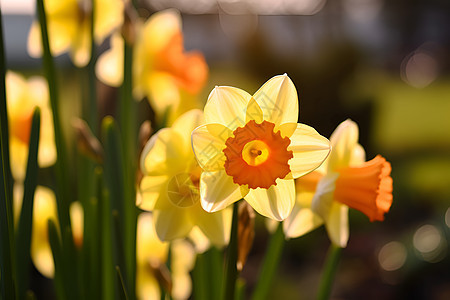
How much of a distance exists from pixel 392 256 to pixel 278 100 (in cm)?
208

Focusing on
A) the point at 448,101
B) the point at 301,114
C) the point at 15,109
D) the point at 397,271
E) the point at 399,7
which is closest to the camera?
the point at 15,109

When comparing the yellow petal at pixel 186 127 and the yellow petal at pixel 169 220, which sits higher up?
the yellow petal at pixel 186 127

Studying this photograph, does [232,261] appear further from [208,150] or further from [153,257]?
[153,257]

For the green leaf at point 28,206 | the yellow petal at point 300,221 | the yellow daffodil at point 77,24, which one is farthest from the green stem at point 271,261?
the yellow daffodil at point 77,24

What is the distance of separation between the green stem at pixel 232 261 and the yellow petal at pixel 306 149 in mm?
57

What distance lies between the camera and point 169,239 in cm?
47

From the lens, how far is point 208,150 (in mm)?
393

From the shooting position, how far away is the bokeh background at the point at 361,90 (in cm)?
223

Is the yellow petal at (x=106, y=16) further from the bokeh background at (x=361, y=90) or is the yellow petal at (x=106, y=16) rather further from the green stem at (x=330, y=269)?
the bokeh background at (x=361, y=90)

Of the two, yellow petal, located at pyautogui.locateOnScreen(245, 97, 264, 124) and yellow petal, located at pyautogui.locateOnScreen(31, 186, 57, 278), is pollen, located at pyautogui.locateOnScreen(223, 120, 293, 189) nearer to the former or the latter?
yellow petal, located at pyautogui.locateOnScreen(245, 97, 264, 124)

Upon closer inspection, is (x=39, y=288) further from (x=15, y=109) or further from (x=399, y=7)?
(x=399, y=7)

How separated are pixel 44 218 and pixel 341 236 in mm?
408

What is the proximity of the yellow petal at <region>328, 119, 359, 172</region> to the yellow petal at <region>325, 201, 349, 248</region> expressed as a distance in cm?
4

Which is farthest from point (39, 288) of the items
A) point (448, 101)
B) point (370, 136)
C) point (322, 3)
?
point (322, 3)
